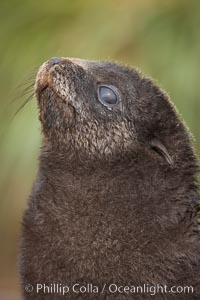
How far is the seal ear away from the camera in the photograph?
6762 mm

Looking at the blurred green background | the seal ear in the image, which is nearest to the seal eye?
the seal ear

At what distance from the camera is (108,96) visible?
6.89 m

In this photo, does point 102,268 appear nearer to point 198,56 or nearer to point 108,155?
point 108,155

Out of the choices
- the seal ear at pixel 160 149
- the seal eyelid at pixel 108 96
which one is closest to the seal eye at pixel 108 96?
the seal eyelid at pixel 108 96

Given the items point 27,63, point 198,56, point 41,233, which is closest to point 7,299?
point 27,63

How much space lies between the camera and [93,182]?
265 inches

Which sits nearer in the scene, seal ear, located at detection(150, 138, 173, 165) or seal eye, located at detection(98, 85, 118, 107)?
seal ear, located at detection(150, 138, 173, 165)

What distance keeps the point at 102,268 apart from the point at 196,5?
5714 millimetres

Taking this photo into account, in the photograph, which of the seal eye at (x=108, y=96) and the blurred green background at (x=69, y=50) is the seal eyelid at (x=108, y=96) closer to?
the seal eye at (x=108, y=96)

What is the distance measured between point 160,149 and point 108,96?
47cm

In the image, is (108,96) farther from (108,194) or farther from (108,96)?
(108,194)

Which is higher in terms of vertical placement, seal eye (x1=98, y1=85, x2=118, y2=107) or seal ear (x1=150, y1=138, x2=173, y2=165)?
seal eye (x1=98, y1=85, x2=118, y2=107)

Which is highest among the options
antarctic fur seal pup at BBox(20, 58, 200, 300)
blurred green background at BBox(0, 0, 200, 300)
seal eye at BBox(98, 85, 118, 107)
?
blurred green background at BBox(0, 0, 200, 300)

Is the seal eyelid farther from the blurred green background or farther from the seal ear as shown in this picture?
the blurred green background
